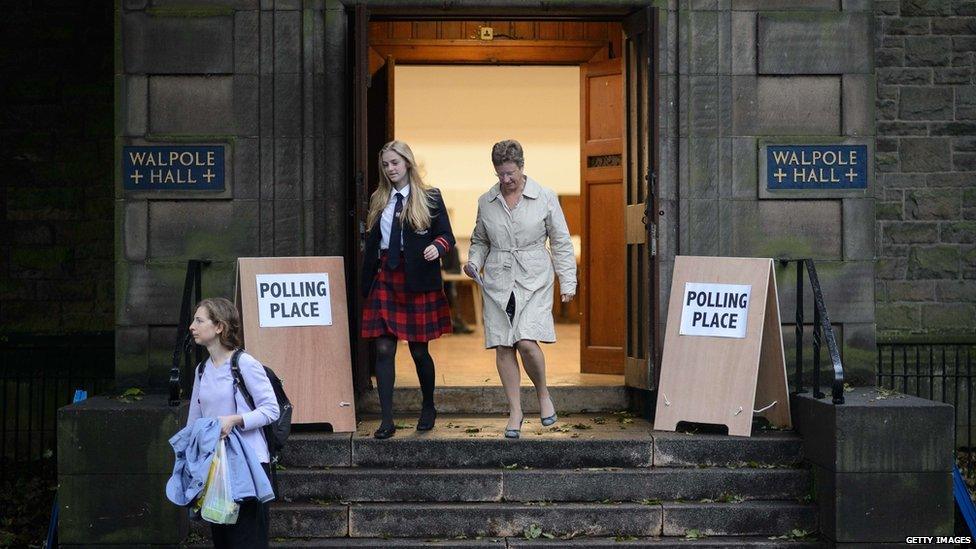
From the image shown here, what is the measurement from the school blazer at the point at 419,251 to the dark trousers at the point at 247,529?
2294 millimetres

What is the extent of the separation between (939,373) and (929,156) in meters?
1.88

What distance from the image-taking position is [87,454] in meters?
6.69

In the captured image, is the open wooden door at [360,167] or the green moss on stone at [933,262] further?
the green moss on stone at [933,262]

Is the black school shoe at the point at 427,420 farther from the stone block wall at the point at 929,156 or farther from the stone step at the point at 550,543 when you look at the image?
the stone block wall at the point at 929,156

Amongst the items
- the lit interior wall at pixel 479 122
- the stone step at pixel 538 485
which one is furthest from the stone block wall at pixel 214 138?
the lit interior wall at pixel 479 122

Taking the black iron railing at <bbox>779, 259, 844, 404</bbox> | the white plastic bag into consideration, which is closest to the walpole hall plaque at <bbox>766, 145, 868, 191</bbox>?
the black iron railing at <bbox>779, 259, 844, 404</bbox>

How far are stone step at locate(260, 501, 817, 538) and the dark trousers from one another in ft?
4.83

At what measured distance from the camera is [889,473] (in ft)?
21.9

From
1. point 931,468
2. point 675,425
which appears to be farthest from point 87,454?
point 931,468

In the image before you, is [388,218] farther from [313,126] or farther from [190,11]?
[190,11]

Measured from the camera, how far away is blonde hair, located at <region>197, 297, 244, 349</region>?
527cm

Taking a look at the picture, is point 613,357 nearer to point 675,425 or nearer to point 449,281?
point 675,425

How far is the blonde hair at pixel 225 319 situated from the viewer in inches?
208

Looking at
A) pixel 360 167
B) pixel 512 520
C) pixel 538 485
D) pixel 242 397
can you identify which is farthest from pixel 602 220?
pixel 242 397
